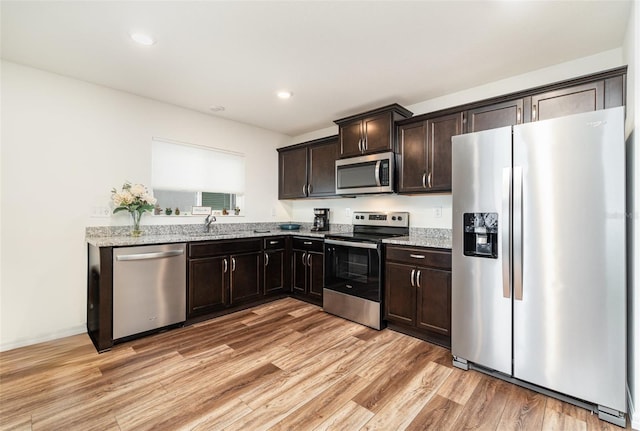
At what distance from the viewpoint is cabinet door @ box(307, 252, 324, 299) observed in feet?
12.2

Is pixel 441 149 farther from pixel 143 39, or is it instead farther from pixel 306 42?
pixel 143 39

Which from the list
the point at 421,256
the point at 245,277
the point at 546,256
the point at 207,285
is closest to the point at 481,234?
the point at 546,256

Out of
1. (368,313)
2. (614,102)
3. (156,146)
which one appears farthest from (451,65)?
(156,146)

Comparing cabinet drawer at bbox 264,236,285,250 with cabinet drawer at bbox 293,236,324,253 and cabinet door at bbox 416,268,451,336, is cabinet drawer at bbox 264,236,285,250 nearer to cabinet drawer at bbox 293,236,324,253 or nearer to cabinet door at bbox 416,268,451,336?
cabinet drawer at bbox 293,236,324,253

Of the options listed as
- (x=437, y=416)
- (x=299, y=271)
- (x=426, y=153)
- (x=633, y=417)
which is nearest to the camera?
(x=633, y=417)

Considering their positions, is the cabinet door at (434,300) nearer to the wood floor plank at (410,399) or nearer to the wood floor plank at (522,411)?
the wood floor plank at (410,399)

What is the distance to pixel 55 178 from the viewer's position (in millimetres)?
2795

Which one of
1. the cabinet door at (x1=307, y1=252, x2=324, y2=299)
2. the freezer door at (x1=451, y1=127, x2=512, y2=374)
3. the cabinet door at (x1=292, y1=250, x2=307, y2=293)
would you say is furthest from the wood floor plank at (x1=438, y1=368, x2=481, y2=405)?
the cabinet door at (x1=292, y1=250, x2=307, y2=293)

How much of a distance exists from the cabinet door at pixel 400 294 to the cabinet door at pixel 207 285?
6.11 ft

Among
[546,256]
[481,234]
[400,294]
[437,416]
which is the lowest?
[437,416]

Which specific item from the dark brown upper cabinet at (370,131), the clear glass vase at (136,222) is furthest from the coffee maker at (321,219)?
the clear glass vase at (136,222)

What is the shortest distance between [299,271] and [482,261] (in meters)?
2.39

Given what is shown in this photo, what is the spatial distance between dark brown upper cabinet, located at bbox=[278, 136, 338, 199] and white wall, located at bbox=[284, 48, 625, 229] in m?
0.34

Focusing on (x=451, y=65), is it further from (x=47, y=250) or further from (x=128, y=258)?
(x=47, y=250)
